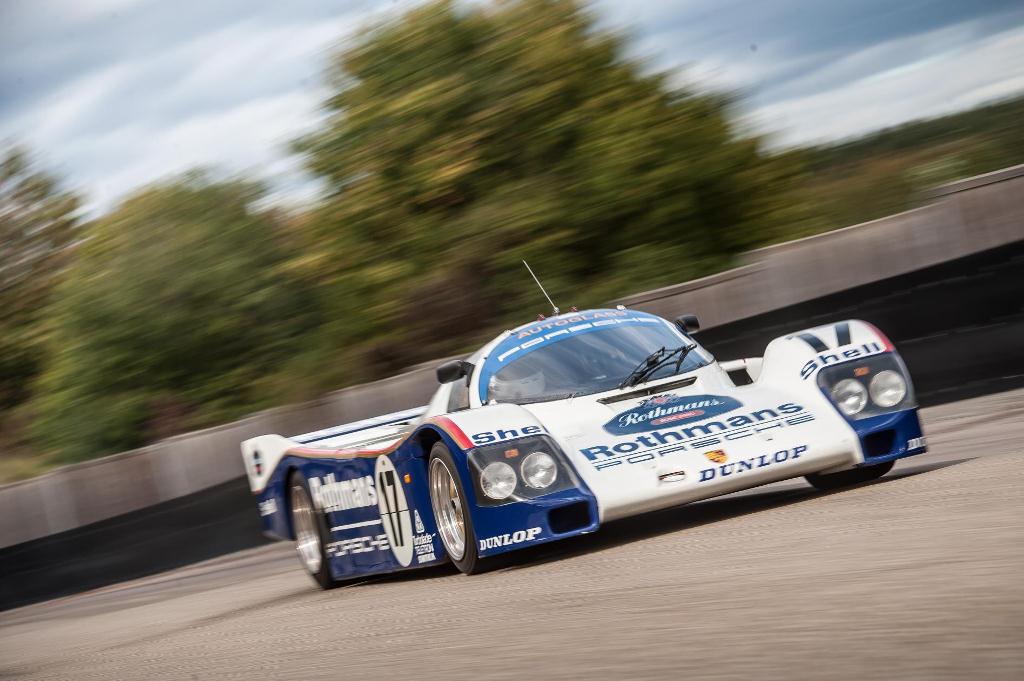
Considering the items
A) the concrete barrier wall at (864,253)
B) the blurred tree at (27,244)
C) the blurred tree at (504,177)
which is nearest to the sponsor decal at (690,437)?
the concrete barrier wall at (864,253)

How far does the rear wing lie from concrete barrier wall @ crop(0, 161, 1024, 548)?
370 centimetres

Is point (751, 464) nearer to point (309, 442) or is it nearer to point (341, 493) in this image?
point (341, 493)

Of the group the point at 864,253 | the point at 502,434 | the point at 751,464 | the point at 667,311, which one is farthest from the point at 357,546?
the point at 667,311

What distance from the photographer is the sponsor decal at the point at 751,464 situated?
6.01m

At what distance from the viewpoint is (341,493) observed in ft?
25.3

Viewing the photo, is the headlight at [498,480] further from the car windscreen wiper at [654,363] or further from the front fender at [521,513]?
the car windscreen wiper at [654,363]

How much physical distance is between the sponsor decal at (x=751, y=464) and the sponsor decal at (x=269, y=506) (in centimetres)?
375

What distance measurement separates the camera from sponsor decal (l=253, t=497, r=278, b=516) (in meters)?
8.81

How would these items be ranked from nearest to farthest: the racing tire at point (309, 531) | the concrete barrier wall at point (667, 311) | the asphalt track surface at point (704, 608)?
1. the asphalt track surface at point (704, 608)
2. the racing tire at point (309, 531)
3. the concrete barrier wall at point (667, 311)

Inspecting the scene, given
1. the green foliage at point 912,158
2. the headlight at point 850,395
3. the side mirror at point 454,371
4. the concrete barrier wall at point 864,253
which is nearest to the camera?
the headlight at point 850,395

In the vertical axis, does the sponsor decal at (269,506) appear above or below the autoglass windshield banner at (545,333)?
below

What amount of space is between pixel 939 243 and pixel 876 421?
4.60 metres

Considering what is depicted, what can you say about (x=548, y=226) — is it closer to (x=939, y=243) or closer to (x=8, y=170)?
(x=939, y=243)

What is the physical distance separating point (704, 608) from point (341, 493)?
403cm
